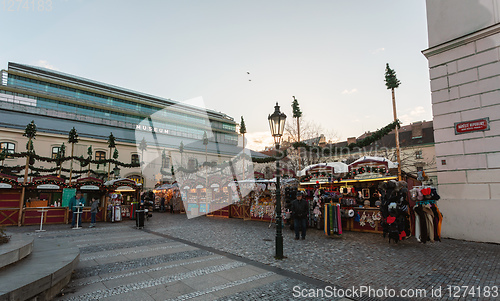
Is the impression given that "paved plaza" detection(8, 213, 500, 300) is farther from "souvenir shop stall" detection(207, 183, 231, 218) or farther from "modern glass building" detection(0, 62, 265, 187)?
"modern glass building" detection(0, 62, 265, 187)

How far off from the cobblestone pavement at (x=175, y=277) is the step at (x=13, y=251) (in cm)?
114

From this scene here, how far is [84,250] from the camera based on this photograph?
880 centimetres

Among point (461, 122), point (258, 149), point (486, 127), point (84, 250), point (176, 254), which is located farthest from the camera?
point (258, 149)

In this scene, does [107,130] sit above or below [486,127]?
above

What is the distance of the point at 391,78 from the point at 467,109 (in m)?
5.29

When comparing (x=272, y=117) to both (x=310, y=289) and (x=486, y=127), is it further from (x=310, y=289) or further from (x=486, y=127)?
(x=486, y=127)

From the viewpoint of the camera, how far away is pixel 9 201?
15617 millimetres

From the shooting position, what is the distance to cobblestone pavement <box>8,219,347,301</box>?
494 centimetres

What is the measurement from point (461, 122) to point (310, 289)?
958 centimetres

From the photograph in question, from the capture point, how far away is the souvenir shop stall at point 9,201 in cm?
1521

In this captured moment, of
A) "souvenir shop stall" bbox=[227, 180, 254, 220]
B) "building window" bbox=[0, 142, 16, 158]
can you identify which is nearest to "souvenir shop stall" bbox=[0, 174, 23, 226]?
"souvenir shop stall" bbox=[227, 180, 254, 220]

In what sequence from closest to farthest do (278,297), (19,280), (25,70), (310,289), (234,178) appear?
(19,280) < (278,297) < (310,289) < (234,178) < (25,70)

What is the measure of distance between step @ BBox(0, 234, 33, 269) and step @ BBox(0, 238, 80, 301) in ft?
0.34

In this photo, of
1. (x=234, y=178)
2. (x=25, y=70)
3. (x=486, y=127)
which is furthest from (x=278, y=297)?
(x=25, y=70)
